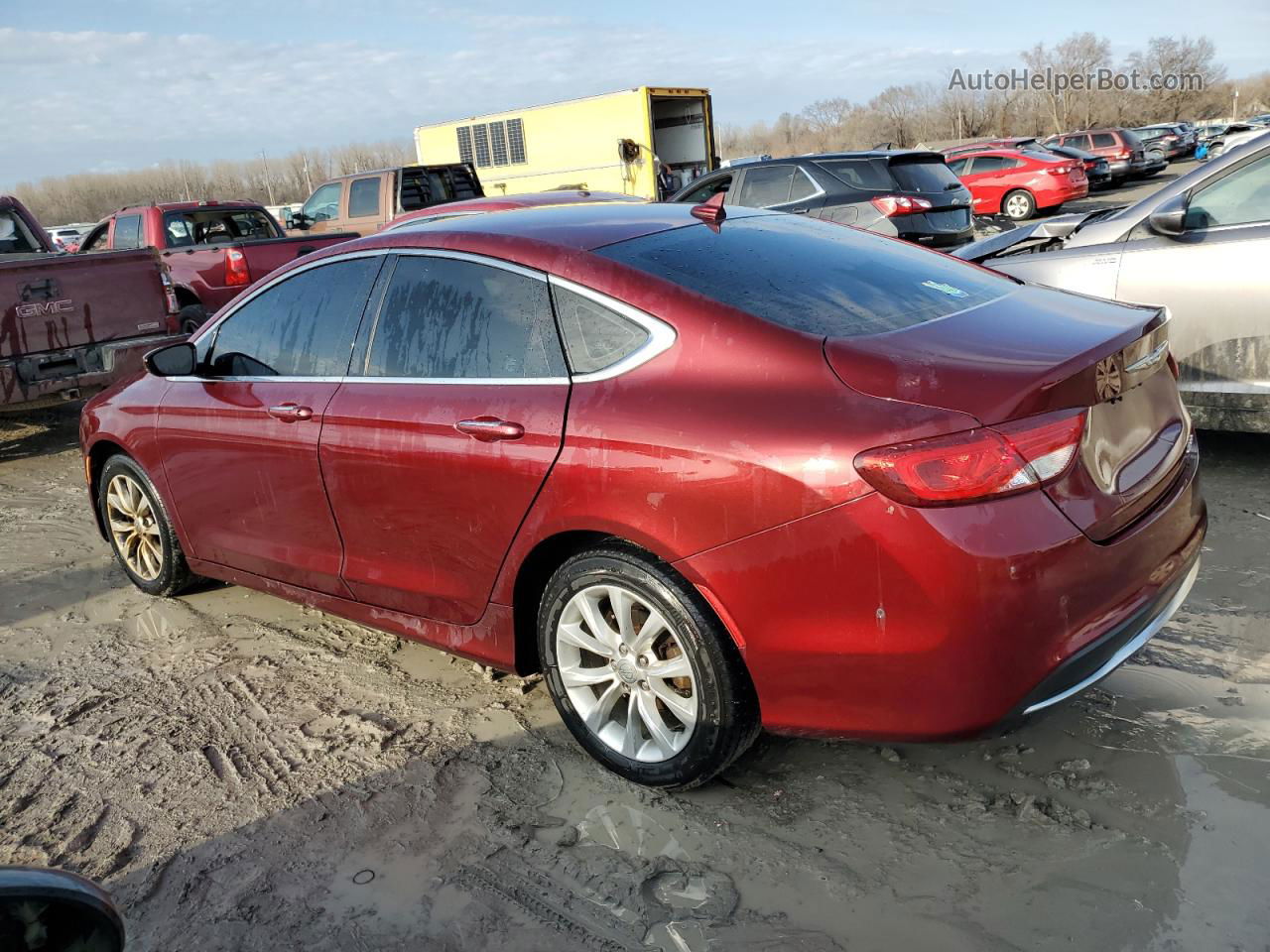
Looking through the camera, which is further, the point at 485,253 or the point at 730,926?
the point at 485,253

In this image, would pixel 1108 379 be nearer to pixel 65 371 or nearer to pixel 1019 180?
pixel 65 371

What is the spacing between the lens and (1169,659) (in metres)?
3.44

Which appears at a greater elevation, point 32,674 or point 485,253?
point 485,253

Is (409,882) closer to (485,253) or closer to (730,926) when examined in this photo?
(730,926)

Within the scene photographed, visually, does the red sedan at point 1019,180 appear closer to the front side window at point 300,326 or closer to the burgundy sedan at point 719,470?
the front side window at point 300,326

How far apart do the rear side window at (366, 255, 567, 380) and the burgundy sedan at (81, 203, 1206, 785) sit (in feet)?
0.03

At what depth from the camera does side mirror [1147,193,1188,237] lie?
507 centimetres

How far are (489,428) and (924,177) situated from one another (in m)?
9.56

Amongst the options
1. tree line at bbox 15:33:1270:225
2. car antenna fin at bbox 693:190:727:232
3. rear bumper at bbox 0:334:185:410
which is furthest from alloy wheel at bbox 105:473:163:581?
tree line at bbox 15:33:1270:225

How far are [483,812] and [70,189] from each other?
3920 inches

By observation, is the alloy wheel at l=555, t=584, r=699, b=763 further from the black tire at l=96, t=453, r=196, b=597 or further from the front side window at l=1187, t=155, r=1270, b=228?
the front side window at l=1187, t=155, r=1270, b=228

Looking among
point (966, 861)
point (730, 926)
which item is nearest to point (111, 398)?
point (730, 926)

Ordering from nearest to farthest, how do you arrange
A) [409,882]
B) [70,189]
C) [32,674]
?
1. [409,882]
2. [32,674]
3. [70,189]

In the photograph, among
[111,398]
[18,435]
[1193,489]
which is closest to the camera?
[1193,489]
